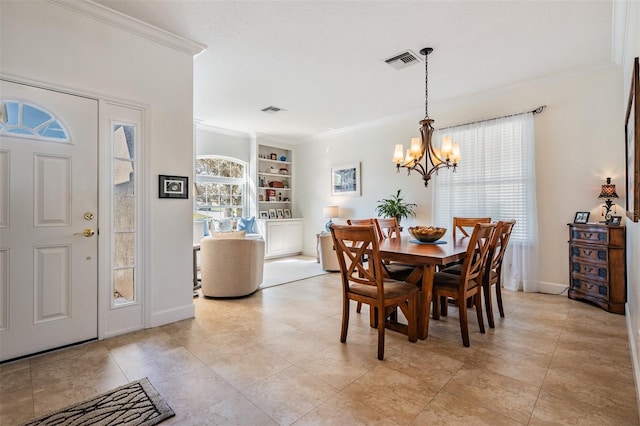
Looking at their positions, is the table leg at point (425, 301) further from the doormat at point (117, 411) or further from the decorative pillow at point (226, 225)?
the decorative pillow at point (226, 225)

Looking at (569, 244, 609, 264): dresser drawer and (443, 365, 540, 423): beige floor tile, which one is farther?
(569, 244, 609, 264): dresser drawer

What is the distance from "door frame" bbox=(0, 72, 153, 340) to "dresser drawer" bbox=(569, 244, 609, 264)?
454 centimetres

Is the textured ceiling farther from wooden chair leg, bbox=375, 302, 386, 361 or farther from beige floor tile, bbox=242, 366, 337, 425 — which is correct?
beige floor tile, bbox=242, 366, 337, 425

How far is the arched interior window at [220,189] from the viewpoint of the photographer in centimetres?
619

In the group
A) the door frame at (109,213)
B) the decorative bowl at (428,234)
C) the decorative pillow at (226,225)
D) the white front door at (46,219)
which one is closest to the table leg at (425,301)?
the decorative bowl at (428,234)

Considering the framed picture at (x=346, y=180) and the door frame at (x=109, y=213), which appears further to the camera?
the framed picture at (x=346, y=180)

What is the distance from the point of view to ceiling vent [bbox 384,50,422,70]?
3.31 metres

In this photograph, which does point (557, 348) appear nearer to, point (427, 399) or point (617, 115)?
point (427, 399)

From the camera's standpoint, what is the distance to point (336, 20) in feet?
8.97

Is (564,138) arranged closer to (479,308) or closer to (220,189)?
(479,308)

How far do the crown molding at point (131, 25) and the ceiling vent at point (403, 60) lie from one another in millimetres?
1990

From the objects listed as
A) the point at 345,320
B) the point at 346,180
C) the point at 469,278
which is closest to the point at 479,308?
the point at 469,278

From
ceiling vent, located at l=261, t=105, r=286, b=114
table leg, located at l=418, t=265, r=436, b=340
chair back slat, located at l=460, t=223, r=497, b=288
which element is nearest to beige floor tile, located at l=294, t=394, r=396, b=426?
table leg, located at l=418, t=265, r=436, b=340

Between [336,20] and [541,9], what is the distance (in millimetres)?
1701
